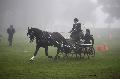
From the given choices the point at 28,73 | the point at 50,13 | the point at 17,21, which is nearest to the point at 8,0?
the point at 17,21

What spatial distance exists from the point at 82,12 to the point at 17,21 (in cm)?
3038

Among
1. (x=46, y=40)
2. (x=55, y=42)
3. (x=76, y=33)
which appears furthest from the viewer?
(x=76, y=33)

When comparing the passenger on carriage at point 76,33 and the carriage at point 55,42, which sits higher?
the passenger on carriage at point 76,33

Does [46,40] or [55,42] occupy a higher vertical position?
[46,40]

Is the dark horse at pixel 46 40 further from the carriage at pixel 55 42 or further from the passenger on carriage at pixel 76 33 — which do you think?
the passenger on carriage at pixel 76 33

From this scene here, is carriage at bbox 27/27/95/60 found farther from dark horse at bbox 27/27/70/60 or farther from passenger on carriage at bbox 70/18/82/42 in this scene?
passenger on carriage at bbox 70/18/82/42

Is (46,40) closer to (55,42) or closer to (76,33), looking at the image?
(55,42)

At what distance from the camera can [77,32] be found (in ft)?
74.5

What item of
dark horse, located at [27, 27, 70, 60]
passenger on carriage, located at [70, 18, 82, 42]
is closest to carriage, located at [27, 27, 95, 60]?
dark horse, located at [27, 27, 70, 60]

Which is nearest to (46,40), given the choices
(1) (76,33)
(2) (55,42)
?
(2) (55,42)

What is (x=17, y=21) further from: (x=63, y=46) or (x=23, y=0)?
(x=63, y=46)

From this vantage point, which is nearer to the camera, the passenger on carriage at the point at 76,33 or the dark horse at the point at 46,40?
the dark horse at the point at 46,40

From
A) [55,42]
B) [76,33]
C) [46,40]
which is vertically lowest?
[55,42]

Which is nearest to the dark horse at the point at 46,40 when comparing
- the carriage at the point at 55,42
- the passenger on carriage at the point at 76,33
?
the carriage at the point at 55,42
